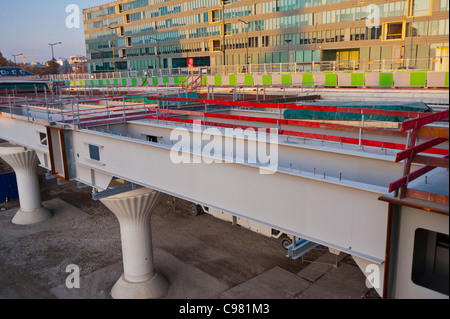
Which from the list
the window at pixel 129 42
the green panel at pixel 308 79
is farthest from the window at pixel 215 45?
the green panel at pixel 308 79

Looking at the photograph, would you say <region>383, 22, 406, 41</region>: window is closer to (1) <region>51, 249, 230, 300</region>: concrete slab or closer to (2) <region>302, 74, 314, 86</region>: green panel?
(2) <region>302, 74, 314, 86</region>: green panel

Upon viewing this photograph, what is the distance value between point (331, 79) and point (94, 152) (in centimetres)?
2033

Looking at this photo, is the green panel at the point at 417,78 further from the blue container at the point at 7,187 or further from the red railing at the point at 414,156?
the blue container at the point at 7,187

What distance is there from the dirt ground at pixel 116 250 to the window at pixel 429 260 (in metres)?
11.2

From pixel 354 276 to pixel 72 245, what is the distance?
1501cm

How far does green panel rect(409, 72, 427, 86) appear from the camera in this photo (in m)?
25.0

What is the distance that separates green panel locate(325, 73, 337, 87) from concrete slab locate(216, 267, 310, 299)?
52.5 ft

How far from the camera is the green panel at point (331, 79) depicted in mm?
29078

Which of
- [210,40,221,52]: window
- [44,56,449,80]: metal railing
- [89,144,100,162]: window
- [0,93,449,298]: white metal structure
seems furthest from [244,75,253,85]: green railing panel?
[210,40,221,52]: window

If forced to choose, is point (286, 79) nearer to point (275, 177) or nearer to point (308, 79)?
point (308, 79)

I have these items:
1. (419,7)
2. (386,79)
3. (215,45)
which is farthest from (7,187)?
(215,45)

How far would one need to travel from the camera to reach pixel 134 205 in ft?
50.5

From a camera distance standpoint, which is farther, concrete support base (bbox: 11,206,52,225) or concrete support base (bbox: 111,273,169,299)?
concrete support base (bbox: 11,206,52,225)

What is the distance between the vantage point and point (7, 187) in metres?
31.2
